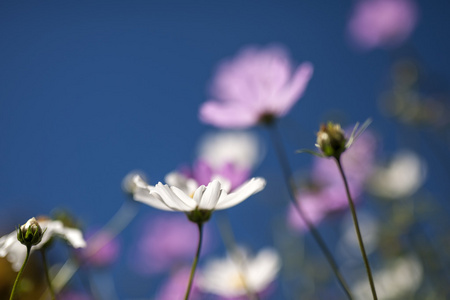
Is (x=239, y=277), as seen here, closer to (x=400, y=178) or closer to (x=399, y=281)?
(x=399, y=281)

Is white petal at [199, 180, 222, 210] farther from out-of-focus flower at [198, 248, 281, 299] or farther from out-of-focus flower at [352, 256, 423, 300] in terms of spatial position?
out-of-focus flower at [352, 256, 423, 300]

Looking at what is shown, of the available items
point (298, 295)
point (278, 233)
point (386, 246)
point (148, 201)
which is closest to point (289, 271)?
point (298, 295)

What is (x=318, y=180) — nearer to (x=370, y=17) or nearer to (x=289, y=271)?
(x=289, y=271)

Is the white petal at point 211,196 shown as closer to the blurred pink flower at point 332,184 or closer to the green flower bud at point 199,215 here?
the green flower bud at point 199,215

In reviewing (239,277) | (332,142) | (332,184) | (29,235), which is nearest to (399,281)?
(332,184)

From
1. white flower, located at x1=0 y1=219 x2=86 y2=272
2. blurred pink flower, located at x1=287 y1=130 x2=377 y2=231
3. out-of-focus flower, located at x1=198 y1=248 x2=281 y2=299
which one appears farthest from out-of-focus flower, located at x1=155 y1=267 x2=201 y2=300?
white flower, located at x1=0 y1=219 x2=86 y2=272

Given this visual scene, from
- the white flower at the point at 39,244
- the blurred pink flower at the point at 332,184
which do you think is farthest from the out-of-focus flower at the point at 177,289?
the white flower at the point at 39,244
